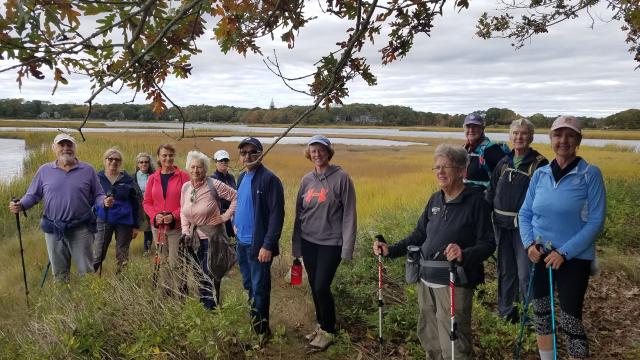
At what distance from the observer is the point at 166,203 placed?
539 centimetres

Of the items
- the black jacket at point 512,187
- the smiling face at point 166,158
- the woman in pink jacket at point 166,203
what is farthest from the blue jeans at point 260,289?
the black jacket at point 512,187

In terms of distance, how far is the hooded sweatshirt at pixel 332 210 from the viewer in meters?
4.23

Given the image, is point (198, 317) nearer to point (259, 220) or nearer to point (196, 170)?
point (259, 220)

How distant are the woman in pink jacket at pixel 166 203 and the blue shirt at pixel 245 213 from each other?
1052 mm

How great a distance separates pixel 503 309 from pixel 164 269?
3379 millimetres

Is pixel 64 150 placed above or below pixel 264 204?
above

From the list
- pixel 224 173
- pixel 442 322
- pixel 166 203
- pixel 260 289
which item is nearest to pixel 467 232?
pixel 442 322

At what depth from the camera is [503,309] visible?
4.66 m

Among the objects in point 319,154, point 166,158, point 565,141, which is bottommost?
point 166,158

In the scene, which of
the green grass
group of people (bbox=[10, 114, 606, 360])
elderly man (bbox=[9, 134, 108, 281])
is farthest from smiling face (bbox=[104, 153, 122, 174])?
the green grass

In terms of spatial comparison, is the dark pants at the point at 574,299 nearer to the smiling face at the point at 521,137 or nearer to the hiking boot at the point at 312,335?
the smiling face at the point at 521,137

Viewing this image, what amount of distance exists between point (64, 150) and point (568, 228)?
16.4ft

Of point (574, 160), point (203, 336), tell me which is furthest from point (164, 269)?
point (574, 160)

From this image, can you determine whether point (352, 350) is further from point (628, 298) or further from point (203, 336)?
point (628, 298)
